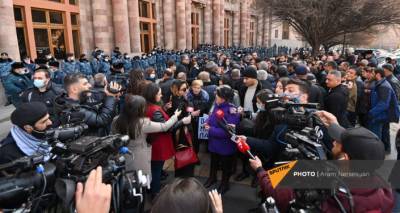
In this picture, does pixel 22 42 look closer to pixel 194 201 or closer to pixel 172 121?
pixel 172 121

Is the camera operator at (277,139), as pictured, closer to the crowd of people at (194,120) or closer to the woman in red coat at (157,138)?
the crowd of people at (194,120)

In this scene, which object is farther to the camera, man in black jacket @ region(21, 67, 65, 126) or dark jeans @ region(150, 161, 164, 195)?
man in black jacket @ region(21, 67, 65, 126)

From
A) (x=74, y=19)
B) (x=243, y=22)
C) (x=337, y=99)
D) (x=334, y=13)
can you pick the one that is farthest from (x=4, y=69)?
(x=243, y=22)

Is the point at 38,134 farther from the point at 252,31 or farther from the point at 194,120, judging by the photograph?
the point at 252,31

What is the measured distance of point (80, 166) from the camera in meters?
1.66

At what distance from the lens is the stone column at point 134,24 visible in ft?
48.0

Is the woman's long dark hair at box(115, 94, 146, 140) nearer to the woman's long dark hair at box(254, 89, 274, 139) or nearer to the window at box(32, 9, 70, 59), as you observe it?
the woman's long dark hair at box(254, 89, 274, 139)

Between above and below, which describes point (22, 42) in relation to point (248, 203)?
above

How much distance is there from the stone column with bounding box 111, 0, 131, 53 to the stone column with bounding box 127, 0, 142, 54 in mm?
933

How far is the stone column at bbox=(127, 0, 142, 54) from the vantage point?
48.0ft

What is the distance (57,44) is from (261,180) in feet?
39.3

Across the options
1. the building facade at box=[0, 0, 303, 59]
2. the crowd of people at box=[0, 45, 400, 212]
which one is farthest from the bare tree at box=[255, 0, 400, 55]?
the crowd of people at box=[0, 45, 400, 212]

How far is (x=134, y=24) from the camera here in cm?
1482

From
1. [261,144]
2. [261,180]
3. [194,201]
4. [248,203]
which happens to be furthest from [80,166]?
[248,203]
